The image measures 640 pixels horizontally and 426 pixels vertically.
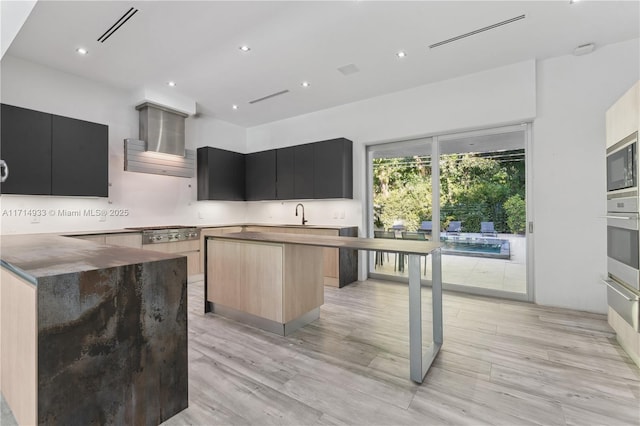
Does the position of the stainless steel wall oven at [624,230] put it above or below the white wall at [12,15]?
below

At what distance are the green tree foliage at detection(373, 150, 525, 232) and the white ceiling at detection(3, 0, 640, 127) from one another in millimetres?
1187

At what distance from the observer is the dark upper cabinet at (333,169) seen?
184 inches

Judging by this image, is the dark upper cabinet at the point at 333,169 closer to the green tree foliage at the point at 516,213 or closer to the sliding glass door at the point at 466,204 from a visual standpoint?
the sliding glass door at the point at 466,204

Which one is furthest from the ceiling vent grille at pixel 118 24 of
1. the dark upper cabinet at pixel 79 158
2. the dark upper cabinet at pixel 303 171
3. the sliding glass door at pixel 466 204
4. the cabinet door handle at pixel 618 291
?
the cabinet door handle at pixel 618 291

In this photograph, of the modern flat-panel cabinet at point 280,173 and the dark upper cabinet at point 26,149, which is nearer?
the dark upper cabinet at point 26,149

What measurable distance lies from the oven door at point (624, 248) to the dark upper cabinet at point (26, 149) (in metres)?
5.73

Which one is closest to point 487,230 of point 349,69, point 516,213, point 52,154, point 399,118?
point 516,213

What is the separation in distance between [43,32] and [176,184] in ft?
8.44

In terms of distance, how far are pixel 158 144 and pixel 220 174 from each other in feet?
4.09

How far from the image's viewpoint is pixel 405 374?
2045 mm

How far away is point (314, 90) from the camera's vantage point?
437 centimetres

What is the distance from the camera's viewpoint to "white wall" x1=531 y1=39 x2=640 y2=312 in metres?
3.21

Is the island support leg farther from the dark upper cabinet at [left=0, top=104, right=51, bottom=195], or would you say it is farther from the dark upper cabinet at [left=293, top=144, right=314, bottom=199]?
the dark upper cabinet at [left=0, top=104, right=51, bottom=195]

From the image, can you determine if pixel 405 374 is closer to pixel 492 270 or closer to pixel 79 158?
pixel 492 270
